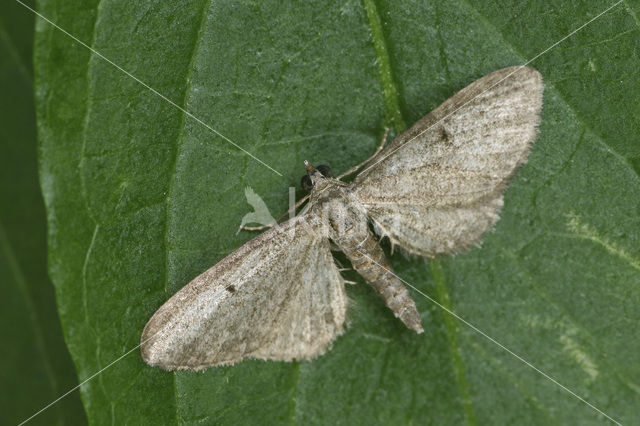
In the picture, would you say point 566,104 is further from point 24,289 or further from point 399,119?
point 24,289

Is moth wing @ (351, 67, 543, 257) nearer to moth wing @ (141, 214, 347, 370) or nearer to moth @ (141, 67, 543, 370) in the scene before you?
moth @ (141, 67, 543, 370)

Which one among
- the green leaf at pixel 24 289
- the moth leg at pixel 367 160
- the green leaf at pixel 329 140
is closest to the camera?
the green leaf at pixel 329 140

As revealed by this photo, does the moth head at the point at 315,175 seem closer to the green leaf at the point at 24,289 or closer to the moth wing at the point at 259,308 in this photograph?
the moth wing at the point at 259,308

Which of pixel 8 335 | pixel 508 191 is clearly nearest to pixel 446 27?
pixel 508 191

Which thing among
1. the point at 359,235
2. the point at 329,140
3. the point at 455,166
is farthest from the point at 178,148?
the point at 455,166

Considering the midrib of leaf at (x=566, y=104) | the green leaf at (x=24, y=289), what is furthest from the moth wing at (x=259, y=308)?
the green leaf at (x=24, y=289)

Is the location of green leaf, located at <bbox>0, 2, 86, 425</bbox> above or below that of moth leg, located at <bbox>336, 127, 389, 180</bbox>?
above

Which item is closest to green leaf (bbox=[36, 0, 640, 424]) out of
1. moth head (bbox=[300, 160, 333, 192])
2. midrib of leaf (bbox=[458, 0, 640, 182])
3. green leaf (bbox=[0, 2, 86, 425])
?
midrib of leaf (bbox=[458, 0, 640, 182])

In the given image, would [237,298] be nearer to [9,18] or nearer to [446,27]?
[446,27]
